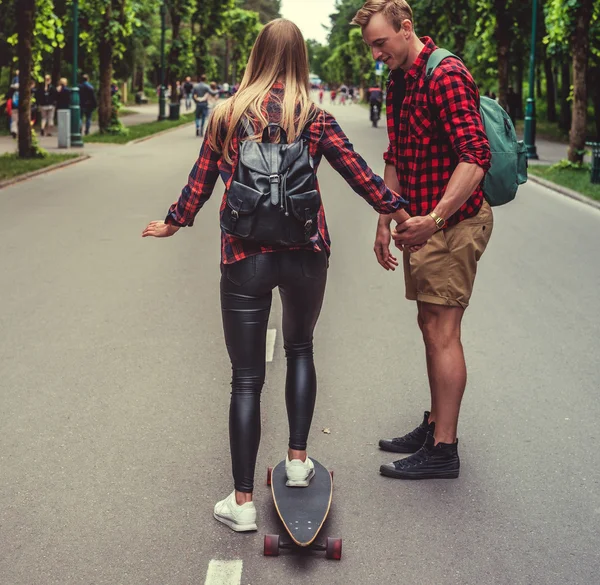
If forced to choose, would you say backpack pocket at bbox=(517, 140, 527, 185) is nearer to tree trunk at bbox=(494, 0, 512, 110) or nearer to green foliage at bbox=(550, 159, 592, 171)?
green foliage at bbox=(550, 159, 592, 171)

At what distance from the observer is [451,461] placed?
4.53 meters

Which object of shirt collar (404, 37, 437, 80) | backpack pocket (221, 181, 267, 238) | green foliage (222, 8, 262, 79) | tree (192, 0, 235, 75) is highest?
green foliage (222, 8, 262, 79)

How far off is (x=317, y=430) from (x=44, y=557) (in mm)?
1808

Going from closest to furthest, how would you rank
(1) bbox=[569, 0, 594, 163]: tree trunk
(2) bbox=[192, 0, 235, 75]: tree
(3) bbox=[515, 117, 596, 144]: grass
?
(1) bbox=[569, 0, 594, 163]: tree trunk, (3) bbox=[515, 117, 596, 144]: grass, (2) bbox=[192, 0, 235, 75]: tree

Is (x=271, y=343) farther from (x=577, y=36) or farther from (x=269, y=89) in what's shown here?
(x=577, y=36)

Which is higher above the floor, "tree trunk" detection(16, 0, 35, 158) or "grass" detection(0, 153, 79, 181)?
"tree trunk" detection(16, 0, 35, 158)

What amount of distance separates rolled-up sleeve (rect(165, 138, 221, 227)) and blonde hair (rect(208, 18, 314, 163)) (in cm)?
7

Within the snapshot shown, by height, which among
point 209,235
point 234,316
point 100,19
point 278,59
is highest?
point 100,19

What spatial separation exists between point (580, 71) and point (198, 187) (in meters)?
19.5

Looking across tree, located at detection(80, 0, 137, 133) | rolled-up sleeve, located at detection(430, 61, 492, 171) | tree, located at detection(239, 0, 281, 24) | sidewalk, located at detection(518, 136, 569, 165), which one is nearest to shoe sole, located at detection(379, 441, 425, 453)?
rolled-up sleeve, located at detection(430, 61, 492, 171)

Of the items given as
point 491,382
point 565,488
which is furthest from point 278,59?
point 491,382

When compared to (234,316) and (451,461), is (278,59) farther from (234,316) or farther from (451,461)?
(451,461)

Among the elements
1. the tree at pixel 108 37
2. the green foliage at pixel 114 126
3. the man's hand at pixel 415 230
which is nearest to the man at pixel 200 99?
the green foliage at pixel 114 126

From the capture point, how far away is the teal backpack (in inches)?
167
